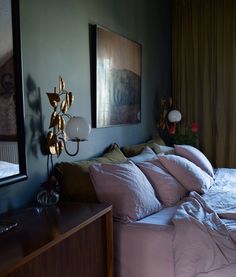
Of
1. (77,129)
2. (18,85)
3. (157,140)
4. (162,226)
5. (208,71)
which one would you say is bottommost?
(162,226)

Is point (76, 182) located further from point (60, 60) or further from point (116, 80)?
point (116, 80)

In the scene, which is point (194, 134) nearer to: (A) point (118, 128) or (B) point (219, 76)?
(B) point (219, 76)

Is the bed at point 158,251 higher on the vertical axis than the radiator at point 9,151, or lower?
lower

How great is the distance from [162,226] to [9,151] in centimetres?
100

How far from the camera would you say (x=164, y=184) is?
2.52 meters

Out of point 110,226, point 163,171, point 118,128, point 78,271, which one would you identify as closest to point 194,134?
point 118,128

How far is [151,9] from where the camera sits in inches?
157

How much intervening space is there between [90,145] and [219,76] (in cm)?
256

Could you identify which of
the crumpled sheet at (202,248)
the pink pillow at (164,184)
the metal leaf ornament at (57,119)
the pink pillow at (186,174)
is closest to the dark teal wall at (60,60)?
the metal leaf ornament at (57,119)

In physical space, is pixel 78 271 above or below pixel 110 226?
below

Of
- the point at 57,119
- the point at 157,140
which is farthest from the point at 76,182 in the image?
the point at 157,140

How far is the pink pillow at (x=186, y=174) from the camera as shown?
8.79 ft

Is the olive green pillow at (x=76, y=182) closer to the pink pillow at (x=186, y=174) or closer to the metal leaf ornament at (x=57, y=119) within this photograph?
the metal leaf ornament at (x=57, y=119)

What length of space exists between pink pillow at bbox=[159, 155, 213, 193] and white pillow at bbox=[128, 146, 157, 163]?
0.49 ft
